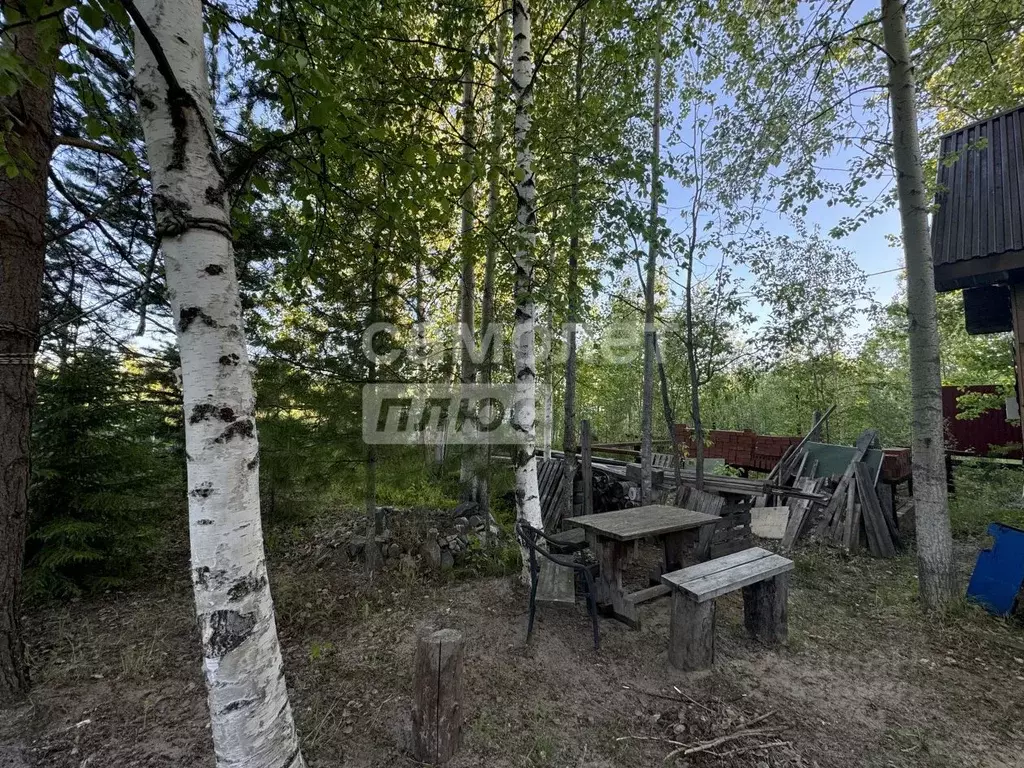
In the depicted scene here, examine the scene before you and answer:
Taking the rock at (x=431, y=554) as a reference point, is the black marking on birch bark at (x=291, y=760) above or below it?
above

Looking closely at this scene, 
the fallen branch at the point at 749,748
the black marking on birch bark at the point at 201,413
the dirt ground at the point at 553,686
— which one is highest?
the black marking on birch bark at the point at 201,413

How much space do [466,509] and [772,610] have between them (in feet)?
12.3

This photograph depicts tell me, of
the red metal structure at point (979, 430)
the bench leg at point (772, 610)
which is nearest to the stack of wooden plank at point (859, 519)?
the bench leg at point (772, 610)

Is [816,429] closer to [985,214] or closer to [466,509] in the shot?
[985,214]

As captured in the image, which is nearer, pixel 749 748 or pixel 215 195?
pixel 215 195

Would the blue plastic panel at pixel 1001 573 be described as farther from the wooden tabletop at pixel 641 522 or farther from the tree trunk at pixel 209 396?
the tree trunk at pixel 209 396

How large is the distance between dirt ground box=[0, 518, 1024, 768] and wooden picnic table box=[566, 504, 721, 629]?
19cm

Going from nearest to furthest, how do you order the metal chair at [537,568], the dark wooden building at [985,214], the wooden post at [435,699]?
the wooden post at [435,699] < the metal chair at [537,568] < the dark wooden building at [985,214]

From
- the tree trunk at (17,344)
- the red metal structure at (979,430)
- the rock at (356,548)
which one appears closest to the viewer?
the tree trunk at (17,344)

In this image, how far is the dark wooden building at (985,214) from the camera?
413 cm

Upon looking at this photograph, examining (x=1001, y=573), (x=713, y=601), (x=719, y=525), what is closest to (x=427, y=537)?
(x=713, y=601)

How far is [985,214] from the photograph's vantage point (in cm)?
435

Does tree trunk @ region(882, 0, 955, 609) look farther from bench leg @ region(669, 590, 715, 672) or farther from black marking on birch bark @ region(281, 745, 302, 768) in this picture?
black marking on birch bark @ region(281, 745, 302, 768)
